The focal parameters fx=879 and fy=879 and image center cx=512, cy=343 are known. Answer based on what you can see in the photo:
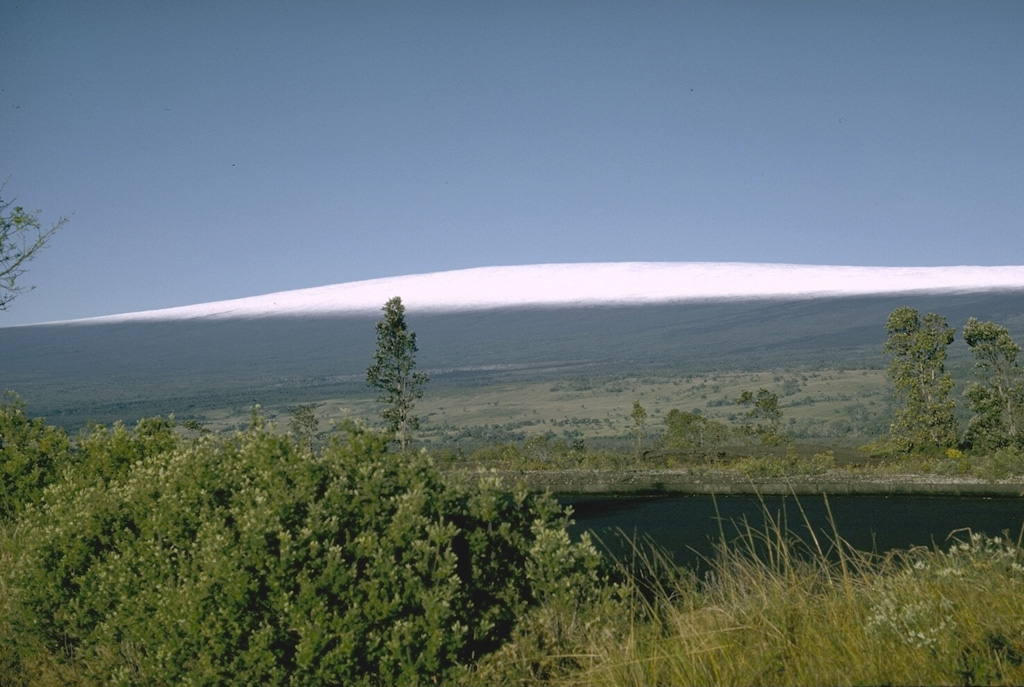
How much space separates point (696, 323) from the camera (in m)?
77.8

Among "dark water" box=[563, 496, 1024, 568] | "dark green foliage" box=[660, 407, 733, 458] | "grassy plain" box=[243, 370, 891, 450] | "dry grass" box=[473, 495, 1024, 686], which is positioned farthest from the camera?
"grassy plain" box=[243, 370, 891, 450]

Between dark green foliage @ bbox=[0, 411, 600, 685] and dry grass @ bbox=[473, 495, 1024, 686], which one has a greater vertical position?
dark green foliage @ bbox=[0, 411, 600, 685]

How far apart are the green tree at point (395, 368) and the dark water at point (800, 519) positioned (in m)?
5.28

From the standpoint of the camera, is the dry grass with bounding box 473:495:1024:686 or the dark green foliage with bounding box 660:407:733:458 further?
the dark green foliage with bounding box 660:407:733:458

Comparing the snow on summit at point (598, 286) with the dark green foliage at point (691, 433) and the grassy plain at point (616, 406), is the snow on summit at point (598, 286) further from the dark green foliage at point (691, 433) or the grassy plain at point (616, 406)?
the dark green foliage at point (691, 433)

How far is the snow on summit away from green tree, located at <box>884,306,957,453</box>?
6660 centimetres

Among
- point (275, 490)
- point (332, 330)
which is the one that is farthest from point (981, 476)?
point (332, 330)

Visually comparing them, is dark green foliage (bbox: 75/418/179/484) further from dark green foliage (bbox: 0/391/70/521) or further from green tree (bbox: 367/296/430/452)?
green tree (bbox: 367/296/430/452)

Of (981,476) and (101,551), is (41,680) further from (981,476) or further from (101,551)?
(981,476)

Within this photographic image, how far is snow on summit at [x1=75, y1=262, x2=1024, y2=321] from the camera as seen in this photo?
85.2 meters

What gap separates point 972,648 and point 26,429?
283 inches

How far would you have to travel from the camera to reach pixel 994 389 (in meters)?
17.5

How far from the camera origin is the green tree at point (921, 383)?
17.4 m

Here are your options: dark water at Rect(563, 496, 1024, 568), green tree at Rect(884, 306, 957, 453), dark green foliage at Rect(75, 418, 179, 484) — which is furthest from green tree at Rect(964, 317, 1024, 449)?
dark green foliage at Rect(75, 418, 179, 484)
